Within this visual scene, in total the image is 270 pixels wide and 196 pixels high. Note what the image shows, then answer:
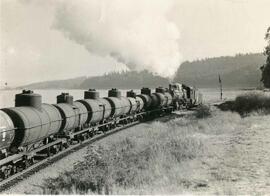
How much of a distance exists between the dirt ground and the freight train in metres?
0.89

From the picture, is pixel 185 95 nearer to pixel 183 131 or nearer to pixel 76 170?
pixel 183 131

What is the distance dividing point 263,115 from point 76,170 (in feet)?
67.2

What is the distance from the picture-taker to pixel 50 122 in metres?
15.5

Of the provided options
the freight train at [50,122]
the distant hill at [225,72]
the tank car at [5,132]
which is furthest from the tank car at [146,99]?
the distant hill at [225,72]

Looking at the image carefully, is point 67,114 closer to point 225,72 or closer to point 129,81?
point 129,81

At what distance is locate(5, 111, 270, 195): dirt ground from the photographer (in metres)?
10.1

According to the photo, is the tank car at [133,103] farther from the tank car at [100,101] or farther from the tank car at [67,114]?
the tank car at [67,114]

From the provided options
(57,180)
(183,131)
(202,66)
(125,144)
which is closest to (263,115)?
(183,131)

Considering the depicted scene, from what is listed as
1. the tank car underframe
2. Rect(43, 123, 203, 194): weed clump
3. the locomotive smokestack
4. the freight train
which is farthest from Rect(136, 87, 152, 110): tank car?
the locomotive smokestack

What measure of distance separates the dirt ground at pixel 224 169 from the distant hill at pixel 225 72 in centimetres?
11195

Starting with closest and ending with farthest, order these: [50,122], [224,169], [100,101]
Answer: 1. [224,169]
2. [50,122]
3. [100,101]

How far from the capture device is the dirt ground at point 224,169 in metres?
10.1

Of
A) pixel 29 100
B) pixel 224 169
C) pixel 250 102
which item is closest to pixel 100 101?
pixel 29 100

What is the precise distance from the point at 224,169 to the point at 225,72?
16562cm
